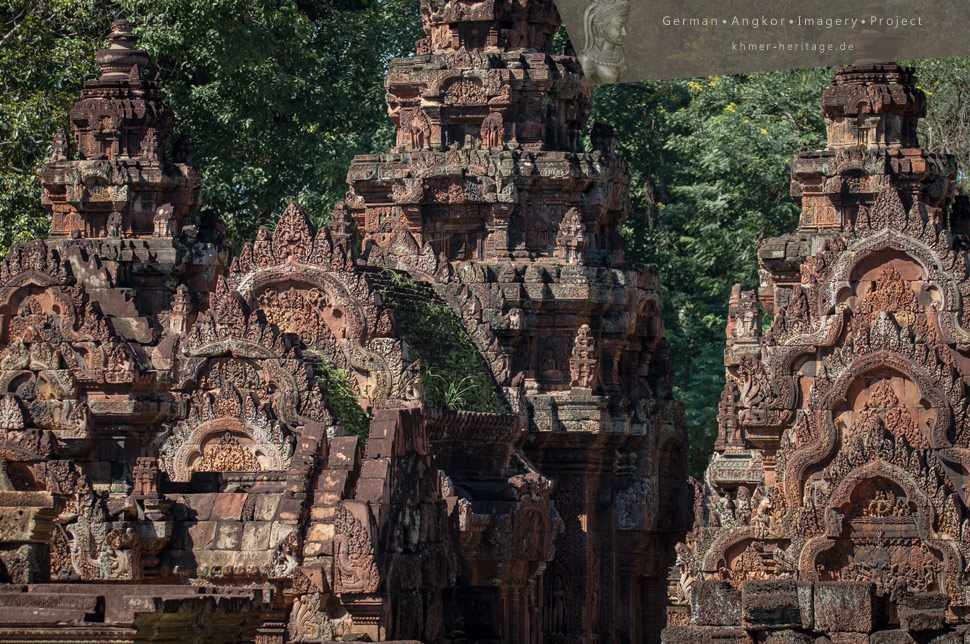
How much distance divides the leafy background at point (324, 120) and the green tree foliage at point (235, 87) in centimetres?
4

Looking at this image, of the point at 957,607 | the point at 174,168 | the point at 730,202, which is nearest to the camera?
the point at 957,607


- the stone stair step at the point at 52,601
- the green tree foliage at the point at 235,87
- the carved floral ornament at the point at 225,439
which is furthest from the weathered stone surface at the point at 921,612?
the green tree foliage at the point at 235,87

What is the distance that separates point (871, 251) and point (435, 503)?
757cm

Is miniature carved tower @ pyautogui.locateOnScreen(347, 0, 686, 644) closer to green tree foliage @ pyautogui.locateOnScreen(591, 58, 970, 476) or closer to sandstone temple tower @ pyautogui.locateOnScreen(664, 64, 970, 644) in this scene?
sandstone temple tower @ pyautogui.locateOnScreen(664, 64, 970, 644)

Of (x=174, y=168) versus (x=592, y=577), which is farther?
(x=174, y=168)

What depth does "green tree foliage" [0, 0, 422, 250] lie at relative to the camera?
44312 mm

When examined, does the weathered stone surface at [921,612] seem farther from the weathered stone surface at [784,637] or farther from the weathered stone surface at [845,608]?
the weathered stone surface at [784,637]

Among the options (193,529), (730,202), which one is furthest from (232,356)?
(730,202)

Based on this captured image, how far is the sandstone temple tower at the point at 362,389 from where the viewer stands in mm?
23281

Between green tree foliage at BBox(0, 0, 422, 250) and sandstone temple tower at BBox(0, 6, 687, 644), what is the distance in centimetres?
190

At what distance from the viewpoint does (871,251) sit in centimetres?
3006

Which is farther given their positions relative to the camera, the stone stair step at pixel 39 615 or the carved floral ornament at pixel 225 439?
the carved floral ornament at pixel 225 439

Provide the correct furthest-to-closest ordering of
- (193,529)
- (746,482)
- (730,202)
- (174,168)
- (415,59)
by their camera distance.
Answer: (730,202) → (174,168) → (415,59) → (746,482) → (193,529)

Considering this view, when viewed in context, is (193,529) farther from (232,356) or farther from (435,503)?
(232,356)
